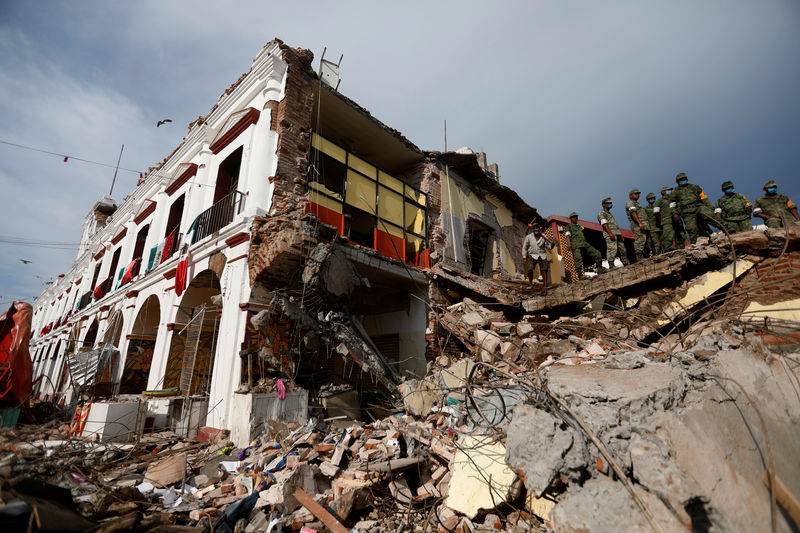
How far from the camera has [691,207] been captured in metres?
7.21

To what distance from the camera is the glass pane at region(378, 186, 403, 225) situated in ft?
30.5

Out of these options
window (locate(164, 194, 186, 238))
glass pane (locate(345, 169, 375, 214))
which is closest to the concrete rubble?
glass pane (locate(345, 169, 375, 214))

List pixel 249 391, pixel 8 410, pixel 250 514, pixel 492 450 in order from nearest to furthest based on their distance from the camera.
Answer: pixel 492 450, pixel 250 514, pixel 249 391, pixel 8 410

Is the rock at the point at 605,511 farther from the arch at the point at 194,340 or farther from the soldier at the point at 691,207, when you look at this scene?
the arch at the point at 194,340

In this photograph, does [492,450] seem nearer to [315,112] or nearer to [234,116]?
[315,112]

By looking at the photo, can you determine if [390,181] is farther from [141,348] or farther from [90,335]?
[90,335]

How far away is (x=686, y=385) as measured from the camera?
7.15 feet

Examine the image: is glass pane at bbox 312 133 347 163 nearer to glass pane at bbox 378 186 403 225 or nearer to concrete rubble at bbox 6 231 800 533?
glass pane at bbox 378 186 403 225

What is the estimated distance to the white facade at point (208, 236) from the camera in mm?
6602

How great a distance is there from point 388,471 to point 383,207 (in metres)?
6.98

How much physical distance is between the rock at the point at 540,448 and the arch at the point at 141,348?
11.7 metres

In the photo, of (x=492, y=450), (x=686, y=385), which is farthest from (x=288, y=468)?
(x=686, y=385)

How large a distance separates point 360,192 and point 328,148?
1.33m

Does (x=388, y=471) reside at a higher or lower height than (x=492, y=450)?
lower
